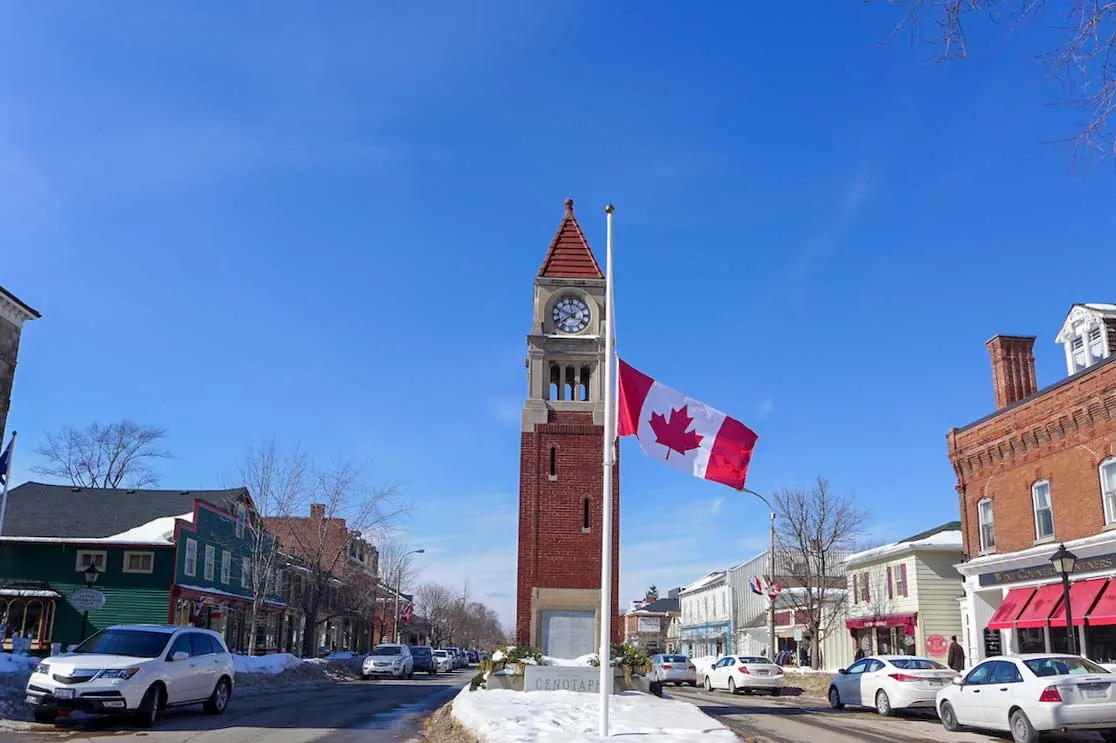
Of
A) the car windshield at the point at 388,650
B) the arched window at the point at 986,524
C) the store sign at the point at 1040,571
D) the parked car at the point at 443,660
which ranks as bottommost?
the parked car at the point at 443,660

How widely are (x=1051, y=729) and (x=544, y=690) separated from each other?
848 centimetres

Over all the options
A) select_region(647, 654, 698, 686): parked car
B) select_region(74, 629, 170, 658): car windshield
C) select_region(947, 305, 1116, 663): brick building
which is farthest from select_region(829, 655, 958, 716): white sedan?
select_region(74, 629, 170, 658): car windshield

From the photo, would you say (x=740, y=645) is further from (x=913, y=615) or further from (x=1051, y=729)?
(x=1051, y=729)

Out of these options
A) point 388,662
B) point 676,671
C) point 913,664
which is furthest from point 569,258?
point 388,662

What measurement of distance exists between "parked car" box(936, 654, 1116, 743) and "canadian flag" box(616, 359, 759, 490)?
6400 millimetres

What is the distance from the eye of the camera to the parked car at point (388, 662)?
42.1 metres

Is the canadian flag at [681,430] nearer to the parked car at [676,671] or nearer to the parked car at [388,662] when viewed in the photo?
the parked car at [676,671]

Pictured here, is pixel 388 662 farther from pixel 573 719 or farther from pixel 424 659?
pixel 573 719

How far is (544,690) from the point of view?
17.9 metres

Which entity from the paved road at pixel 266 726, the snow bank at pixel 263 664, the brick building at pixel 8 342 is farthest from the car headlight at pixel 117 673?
the snow bank at pixel 263 664

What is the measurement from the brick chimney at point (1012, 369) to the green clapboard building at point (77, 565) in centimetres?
3317

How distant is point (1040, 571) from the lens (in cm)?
2814

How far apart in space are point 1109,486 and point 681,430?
18417 mm

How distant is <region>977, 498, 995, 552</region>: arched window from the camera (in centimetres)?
3155
